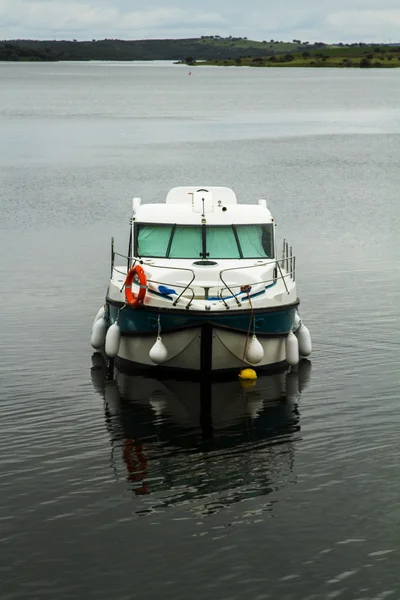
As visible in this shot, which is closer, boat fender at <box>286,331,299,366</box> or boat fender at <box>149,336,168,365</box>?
boat fender at <box>149,336,168,365</box>

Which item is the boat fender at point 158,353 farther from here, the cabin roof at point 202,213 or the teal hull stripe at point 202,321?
the cabin roof at point 202,213

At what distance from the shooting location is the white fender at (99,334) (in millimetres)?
24719

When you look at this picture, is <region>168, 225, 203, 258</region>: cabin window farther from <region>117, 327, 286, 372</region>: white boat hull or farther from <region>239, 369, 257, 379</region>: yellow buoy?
<region>239, 369, 257, 379</region>: yellow buoy

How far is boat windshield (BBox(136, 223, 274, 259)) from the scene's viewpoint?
24938mm

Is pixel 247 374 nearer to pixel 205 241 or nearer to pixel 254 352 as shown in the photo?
pixel 254 352

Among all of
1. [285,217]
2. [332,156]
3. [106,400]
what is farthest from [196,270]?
[332,156]

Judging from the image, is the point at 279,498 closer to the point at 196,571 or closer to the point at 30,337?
the point at 196,571

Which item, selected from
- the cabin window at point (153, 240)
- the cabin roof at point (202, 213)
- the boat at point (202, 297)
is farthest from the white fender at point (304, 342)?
the cabin window at point (153, 240)

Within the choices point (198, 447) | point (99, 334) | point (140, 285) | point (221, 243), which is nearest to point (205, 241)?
point (221, 243)

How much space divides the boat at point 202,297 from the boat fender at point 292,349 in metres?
0.02

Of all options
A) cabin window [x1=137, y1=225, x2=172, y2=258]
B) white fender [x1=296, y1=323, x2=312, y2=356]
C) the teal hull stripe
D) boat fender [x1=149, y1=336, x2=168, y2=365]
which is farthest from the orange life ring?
white fender [x1=296, y1=323, x2=312, y2=356]

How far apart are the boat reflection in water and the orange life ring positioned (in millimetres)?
1717

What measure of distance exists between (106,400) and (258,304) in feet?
12.5

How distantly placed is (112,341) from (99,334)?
5.13 ft
